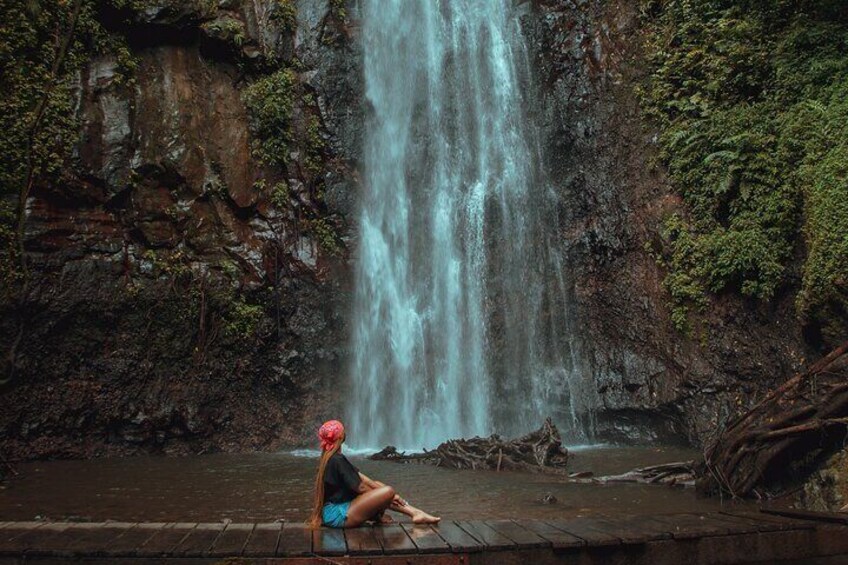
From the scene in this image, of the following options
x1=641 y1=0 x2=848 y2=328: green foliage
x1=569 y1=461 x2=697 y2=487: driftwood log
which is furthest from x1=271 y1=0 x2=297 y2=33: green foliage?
x1=569 y1=461 x2=697 y2=487: driftwood log

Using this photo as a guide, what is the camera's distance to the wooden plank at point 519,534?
165 inches

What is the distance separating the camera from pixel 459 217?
1545cm

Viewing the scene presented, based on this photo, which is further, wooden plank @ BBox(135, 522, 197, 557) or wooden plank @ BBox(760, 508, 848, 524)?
wooden plank @ BBox(760, 508, 848, 524)

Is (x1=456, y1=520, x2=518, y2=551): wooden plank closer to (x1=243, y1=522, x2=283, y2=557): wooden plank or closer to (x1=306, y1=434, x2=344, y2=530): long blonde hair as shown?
(x1=306, y1=434, x2=344, y2=530): long blonde hair

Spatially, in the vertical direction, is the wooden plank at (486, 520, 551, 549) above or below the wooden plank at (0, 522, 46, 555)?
below

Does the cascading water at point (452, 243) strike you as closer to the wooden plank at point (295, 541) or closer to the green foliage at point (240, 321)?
the green foliage at point (240, 321)

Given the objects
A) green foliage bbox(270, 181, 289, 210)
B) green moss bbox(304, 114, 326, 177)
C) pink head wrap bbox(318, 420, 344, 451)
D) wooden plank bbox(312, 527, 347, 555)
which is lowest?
wooden plank bbox(312, 527, 347, 555)

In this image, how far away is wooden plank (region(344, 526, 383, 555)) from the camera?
4055 mm

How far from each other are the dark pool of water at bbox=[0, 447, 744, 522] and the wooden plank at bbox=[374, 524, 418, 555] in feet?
5.40

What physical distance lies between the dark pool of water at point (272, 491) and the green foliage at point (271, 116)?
7440 mm

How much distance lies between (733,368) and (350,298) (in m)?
8.23

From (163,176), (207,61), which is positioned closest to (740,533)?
(163,176)

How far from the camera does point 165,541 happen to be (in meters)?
4.27

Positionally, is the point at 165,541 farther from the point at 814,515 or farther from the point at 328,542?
the point at 814,515
